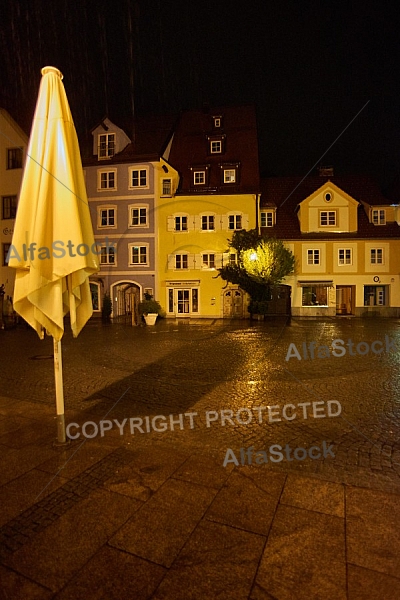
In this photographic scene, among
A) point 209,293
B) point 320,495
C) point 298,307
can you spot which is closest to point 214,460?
point 320,495

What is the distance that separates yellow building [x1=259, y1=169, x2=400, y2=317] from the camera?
92.8 ft

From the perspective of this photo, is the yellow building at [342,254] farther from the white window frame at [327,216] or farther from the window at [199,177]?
the window at [199,177]

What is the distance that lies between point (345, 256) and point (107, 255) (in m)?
17.7

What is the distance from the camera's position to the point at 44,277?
12.8ft

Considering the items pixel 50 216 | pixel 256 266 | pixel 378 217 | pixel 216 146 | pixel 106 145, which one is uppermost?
pixel 216 146

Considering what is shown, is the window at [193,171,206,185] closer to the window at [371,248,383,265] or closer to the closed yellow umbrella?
the window at [371,248,383,265]

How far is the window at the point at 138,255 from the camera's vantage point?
91.7 ft

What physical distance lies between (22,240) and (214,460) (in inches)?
122

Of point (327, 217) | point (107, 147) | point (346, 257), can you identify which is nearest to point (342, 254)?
point (346, 257)

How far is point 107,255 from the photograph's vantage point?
92.4 feet

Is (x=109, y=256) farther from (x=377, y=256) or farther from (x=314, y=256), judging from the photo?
(x=377, y=256)

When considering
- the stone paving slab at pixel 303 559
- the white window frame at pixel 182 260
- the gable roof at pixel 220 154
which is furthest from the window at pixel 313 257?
the stone paving slab at pixel 303 559

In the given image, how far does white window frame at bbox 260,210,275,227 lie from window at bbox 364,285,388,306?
28.1 feet

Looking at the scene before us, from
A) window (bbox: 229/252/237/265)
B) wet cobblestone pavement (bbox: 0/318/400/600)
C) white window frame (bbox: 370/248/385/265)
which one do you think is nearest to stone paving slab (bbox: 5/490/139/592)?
wet cobblestone pavement (bbox: 0/318/400/600)
